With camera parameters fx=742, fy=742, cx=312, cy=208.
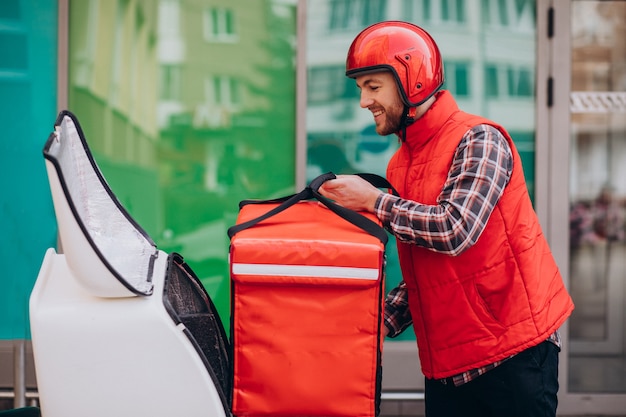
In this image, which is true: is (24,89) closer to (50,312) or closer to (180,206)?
(180,206)

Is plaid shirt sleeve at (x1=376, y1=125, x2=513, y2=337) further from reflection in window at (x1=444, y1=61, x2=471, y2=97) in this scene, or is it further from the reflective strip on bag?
reflection in window at (x1=444, y1=61, x2=471, y2=97)

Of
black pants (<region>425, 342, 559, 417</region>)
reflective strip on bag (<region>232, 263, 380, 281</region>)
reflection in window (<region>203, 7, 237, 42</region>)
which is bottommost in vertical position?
black pants (<region>425, 342, 559, 417</region>)

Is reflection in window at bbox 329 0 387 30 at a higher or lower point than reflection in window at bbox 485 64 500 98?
higher

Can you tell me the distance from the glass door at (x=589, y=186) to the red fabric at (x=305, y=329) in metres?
3.33

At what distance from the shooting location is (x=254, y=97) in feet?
15.5

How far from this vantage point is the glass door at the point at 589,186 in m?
4.77

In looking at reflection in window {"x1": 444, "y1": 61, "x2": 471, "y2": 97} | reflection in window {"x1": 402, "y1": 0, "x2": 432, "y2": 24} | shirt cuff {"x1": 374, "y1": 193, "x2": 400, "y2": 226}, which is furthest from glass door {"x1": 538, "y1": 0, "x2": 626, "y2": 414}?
shirt cuff {"x1": 374, "y1": 193, "x2": 400, "y2": 226}

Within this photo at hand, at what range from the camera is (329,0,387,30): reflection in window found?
15.6 ft

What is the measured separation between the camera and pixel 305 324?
174cm

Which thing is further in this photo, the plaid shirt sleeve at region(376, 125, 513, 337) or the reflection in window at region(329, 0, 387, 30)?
the reflection in window at region(329, 0, 387, 30)

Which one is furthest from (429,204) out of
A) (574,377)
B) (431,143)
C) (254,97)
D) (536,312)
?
(574,377)

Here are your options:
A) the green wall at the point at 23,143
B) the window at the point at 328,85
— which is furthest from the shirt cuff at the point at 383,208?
the green wall at the point at 23,143

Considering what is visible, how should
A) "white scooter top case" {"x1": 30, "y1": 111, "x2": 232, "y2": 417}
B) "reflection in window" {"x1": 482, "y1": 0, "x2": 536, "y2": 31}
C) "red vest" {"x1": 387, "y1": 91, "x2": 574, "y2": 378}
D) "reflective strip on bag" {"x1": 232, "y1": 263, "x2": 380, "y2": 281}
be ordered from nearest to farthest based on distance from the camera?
"white scooter top case" {"x1": 30, "y1": 111, "x2": 232, "y2": 417}
"reflective strip on bag" {"x1": 232, "y1": 263, "x2": 380, "y2": 281}
"red vest" {"x1": 387, "y1": 91, "x2": 574, "y2": 378}
"reflection in window" {"x1": 482, "y1": 0, "x2": 536, "y2": 31}

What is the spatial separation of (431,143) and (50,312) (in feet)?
3.86
